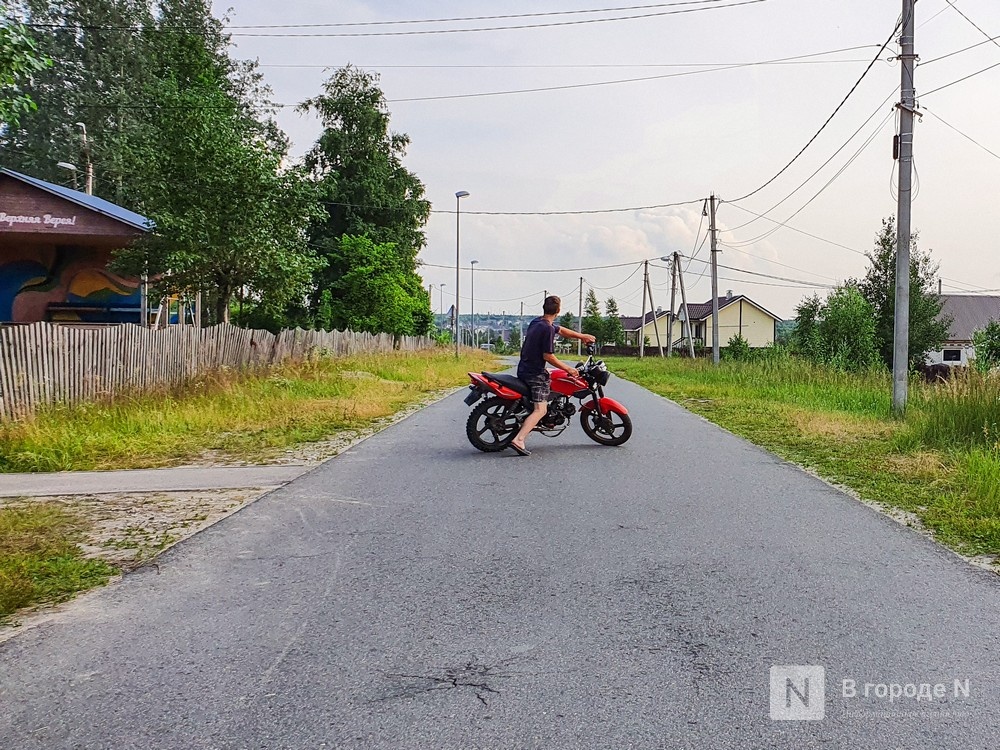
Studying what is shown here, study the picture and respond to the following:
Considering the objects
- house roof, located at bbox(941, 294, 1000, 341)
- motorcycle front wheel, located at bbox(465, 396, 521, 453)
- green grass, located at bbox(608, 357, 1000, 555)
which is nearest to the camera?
green grass, located at bbox(608, 357, 1000, 555)

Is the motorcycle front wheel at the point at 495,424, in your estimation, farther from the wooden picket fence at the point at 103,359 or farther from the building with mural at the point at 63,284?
the building with mural at the point at 63,284

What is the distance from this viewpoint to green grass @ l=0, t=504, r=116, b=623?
15.5 feet

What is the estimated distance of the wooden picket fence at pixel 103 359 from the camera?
11953 mm

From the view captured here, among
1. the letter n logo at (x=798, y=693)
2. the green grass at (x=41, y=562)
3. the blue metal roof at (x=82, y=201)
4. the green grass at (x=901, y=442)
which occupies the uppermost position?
the blue metal roof at (x=82, y=201)

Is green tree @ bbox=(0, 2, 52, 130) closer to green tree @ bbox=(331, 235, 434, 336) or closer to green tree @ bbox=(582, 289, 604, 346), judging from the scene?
green tree @ bbox=(331, 235, 434, 336)

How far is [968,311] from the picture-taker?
72.7 metres

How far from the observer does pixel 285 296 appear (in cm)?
2128

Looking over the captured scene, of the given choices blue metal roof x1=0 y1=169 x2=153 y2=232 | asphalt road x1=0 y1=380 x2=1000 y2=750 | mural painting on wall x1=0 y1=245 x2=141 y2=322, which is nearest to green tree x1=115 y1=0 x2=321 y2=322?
blue metal roof x1=0 y1=169 x2=153 y2=232

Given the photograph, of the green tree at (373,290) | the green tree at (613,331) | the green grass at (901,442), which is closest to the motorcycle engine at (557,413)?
the green grass at (901,442)

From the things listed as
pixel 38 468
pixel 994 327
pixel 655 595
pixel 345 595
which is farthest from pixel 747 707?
pixel 994 327

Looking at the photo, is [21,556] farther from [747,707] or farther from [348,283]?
[348,283]

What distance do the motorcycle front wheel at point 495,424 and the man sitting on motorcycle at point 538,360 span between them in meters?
0.20

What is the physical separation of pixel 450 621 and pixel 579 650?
72 centimetres

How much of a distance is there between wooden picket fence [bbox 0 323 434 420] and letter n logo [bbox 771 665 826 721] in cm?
1112
